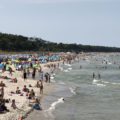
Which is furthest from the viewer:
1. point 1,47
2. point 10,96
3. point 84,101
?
point 1,47

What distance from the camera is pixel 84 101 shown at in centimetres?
3653

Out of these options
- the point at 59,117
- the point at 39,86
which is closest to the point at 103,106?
the point at 59,117

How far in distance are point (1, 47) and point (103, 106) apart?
9939 cm

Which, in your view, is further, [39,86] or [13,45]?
[13,45]

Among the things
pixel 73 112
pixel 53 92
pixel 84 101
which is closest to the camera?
pixel 73 112

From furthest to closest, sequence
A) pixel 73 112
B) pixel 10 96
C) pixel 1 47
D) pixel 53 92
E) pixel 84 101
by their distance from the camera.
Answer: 1. pixel 1 47
2. pixel 53 92
3. pixel 84 101
4. pixel 10 96
5. pixel 73 112

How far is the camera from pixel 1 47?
428 ft

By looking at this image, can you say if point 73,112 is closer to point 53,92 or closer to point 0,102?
point 0,102

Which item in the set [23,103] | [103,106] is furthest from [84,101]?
[23,103]

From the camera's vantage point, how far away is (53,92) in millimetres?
41219

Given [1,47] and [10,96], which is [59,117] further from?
[1,47]

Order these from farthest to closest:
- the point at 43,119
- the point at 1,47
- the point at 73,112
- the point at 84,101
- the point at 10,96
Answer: the point at 1,47 < the point at 84,101 < the point at 10,96 < the point at 73,112 < the point at 43,119

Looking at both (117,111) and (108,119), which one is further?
(117,111)

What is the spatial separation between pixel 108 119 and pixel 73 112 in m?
3.33
